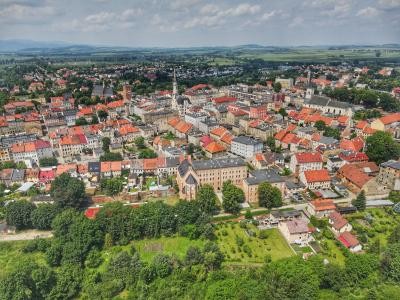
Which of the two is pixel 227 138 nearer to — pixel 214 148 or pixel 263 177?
pixel 214 148

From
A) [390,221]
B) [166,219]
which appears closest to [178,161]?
[166,219]

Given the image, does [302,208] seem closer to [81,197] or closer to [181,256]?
[181,256]

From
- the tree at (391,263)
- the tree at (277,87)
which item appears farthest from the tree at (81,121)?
the tree at (391,263)

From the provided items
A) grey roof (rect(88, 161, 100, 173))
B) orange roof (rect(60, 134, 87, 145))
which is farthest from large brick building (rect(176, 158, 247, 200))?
orange roof (rect(60, 134, 87, 145))

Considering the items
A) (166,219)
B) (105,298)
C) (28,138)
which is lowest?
(105,298)

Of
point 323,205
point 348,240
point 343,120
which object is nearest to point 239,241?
point 348,240

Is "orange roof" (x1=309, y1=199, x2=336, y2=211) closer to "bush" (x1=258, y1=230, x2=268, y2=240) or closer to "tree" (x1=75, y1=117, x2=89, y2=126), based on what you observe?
"bush" (x1=258, y1=230, x2=268, y2=240)
